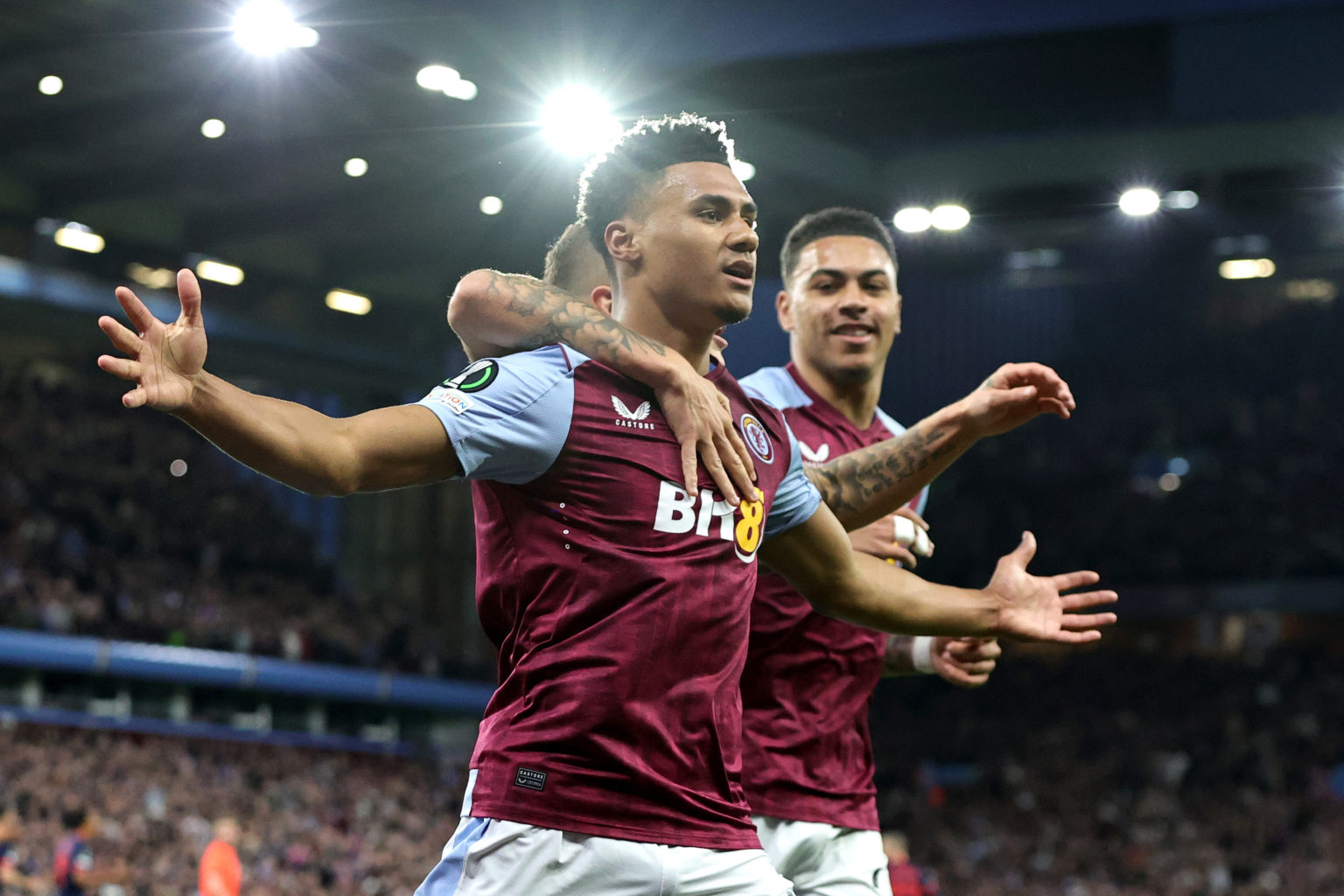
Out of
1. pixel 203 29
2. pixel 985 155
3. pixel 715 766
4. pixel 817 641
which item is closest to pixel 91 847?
pixel 203 29

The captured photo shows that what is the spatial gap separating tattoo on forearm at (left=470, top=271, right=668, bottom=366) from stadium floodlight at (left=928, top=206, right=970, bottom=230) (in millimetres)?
16011

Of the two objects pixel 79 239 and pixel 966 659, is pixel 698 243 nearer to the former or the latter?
pixel 966 659

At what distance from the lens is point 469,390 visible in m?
2.85

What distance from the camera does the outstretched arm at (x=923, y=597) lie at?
11.5ft

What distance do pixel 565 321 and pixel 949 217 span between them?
1664 cm

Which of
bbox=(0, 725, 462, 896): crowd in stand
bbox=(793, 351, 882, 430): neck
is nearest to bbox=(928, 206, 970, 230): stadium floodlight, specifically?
bbox=(0, 725, 462, 896): crowd in stand

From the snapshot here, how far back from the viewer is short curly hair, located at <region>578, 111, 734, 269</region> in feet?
10.8

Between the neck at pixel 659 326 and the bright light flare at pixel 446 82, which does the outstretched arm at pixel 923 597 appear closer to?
the neck at pixel 659 326

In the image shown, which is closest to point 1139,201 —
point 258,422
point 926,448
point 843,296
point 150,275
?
point 843,296

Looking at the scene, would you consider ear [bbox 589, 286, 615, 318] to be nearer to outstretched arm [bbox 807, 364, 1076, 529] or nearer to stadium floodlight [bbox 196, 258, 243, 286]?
outstretched arm [bbox 807, 364, 1076, 529]

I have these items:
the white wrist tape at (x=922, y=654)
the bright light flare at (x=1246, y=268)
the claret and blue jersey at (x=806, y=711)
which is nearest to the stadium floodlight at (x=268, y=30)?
the claret and blue jersey at (x=806, y=711)

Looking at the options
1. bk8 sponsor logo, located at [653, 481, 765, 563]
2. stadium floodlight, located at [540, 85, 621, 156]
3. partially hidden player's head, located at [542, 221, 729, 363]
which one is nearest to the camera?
bk8 sponsor logo, located at [653, 481, 765, 563]

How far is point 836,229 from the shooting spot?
504 cm

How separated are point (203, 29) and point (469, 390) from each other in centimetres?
1338
